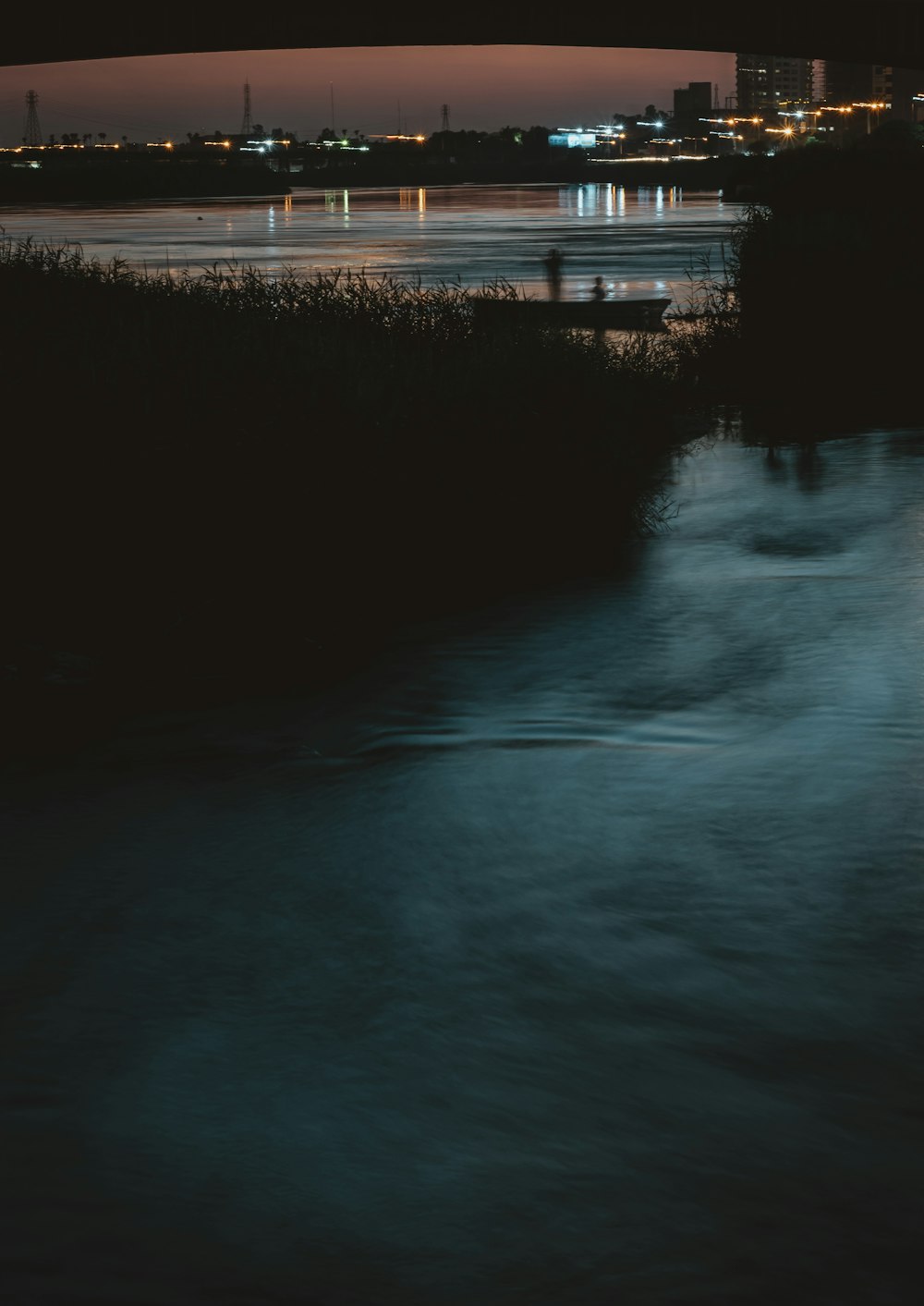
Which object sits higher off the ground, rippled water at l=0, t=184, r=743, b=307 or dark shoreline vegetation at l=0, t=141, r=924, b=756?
rippled water at l=0, t=184, r=743, b=307

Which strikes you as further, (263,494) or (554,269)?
(554,269)

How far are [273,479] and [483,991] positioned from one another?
5.77 metres

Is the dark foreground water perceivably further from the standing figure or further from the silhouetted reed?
the standing figure

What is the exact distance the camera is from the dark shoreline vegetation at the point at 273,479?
10.5 m

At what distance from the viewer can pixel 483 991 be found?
6.50 metres

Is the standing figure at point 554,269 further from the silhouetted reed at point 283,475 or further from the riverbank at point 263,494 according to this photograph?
the riverbank at point 263,494

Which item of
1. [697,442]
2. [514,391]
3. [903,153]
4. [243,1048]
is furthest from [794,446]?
[903,153]

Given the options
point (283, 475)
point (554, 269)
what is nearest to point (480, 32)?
point (554, 269)

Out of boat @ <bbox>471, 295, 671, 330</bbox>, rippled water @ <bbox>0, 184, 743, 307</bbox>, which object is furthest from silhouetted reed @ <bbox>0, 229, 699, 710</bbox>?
rippled water @ <bbox>0, 184, 743, 307</bbox>

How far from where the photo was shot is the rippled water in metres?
53.9

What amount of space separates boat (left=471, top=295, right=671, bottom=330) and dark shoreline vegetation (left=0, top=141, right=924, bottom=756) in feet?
3.97

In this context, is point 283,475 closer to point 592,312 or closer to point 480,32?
point 592,312

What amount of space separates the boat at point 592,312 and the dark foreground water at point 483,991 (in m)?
8.91

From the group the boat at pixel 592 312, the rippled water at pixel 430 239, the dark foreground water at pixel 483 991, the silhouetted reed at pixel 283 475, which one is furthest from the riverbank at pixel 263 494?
the rippled water at pixel 430 239
